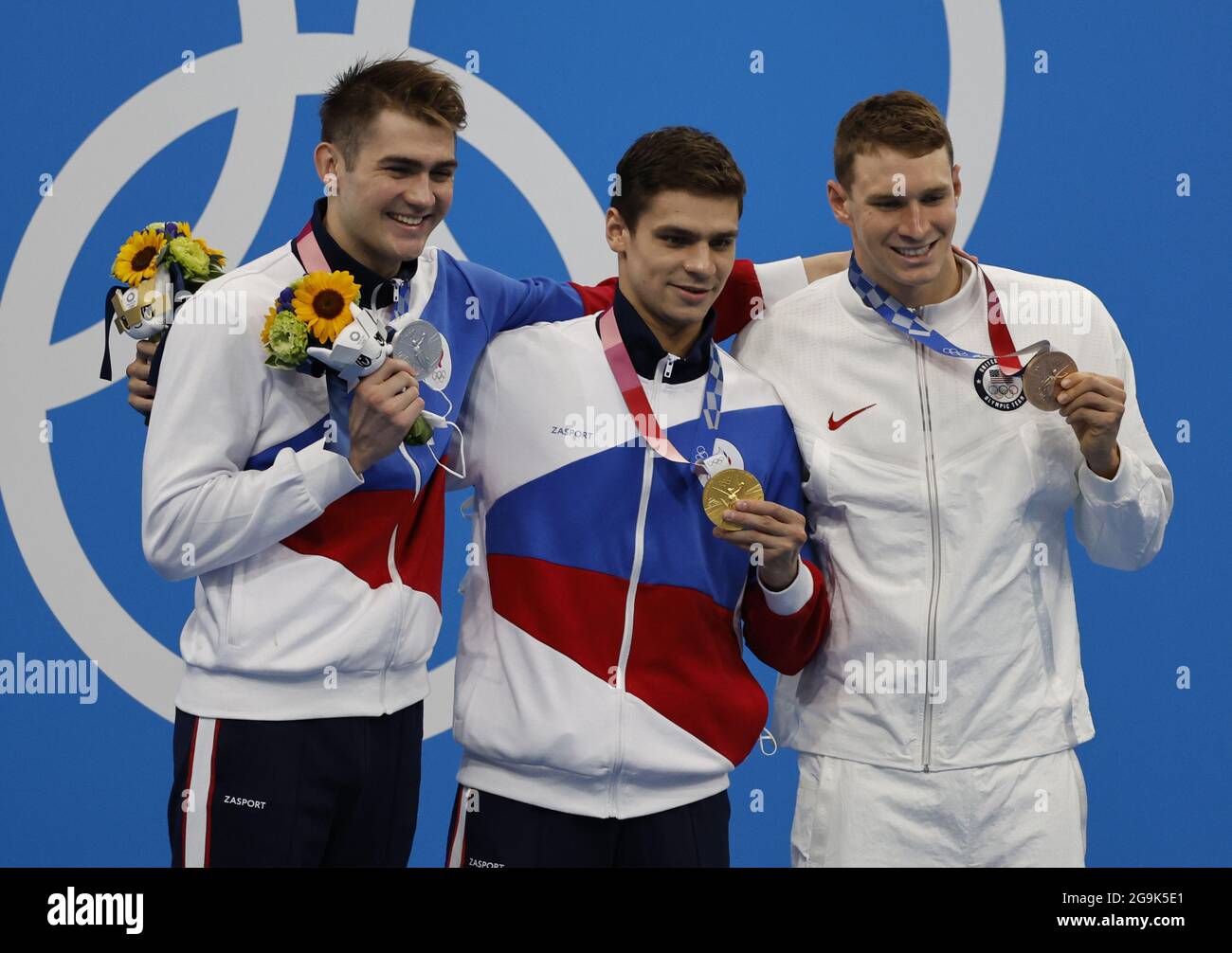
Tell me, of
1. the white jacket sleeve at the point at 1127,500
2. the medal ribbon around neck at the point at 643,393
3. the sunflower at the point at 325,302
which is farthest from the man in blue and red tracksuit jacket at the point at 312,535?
the white jacket sleeve at the point at 1127,500

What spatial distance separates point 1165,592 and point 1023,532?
5.38 feet

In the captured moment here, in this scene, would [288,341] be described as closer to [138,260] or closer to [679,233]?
[138,260]

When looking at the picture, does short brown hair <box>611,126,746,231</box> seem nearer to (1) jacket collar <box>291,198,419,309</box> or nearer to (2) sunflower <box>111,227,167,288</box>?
(1) jacket collar <box>291,198,419,309</box>

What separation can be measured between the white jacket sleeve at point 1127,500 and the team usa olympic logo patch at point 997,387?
0.17 meters

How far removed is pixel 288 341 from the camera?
2.27 metres

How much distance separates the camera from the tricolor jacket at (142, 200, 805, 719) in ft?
7.61

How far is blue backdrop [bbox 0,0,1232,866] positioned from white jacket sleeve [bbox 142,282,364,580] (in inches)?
65.2

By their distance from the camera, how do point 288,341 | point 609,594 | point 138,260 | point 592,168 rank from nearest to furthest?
point 288,341, point 609,594, point 138,260, point 592,168

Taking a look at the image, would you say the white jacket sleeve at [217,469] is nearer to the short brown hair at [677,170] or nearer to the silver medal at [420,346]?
the silver medal at [420,346]

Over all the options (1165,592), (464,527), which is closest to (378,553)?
(464,527)

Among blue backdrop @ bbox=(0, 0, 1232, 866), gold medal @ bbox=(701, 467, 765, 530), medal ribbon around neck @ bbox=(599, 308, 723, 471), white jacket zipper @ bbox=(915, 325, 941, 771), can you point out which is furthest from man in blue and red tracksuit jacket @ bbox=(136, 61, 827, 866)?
blue backdrop @ bbox=(0, 0, 1232, 866)

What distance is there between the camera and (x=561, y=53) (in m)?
3.91

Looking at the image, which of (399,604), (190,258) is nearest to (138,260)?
(190,258)

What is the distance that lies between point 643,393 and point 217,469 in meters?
0.76
